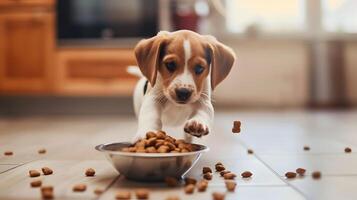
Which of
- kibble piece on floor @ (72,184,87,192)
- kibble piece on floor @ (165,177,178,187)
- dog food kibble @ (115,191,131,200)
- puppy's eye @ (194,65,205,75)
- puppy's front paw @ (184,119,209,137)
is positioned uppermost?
puppy's eye @ (194,65,205,75)

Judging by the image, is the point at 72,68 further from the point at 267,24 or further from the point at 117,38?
the point at 267,24

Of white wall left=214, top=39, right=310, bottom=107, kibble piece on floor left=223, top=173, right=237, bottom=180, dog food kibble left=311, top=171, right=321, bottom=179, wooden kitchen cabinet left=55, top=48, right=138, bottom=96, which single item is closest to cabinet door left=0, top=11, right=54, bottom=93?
wooden kitchen cabinet left=55, top=48, right=138, bottom=96

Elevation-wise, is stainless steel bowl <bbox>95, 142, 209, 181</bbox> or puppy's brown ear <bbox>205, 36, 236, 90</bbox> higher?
puppy's brown ear <bbox>205, 36, 236, 90</bbox>

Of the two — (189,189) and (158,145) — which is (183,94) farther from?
(189,189)

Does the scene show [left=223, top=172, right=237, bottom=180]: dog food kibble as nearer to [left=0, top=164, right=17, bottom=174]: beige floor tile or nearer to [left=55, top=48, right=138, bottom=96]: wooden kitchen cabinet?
[left=0, top=164, right=17, bottom=174]: beige floor tile

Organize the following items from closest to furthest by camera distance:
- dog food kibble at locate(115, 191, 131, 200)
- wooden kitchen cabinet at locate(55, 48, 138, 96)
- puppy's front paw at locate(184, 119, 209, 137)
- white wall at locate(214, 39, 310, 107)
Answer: dog food kibble at locate(115, 191, 131, 200) → puppy's front paw at locate(184, 119, 209, 137) → wooden kitchen cabinet at locate(55, 48, 138, 96) → white wall at locate(214, 39, 310, 107)

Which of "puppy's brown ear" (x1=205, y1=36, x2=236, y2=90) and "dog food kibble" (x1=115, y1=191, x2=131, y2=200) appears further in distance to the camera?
"puppy's brown ear" (x1=205, y1=36, x2=236, y2=90)
